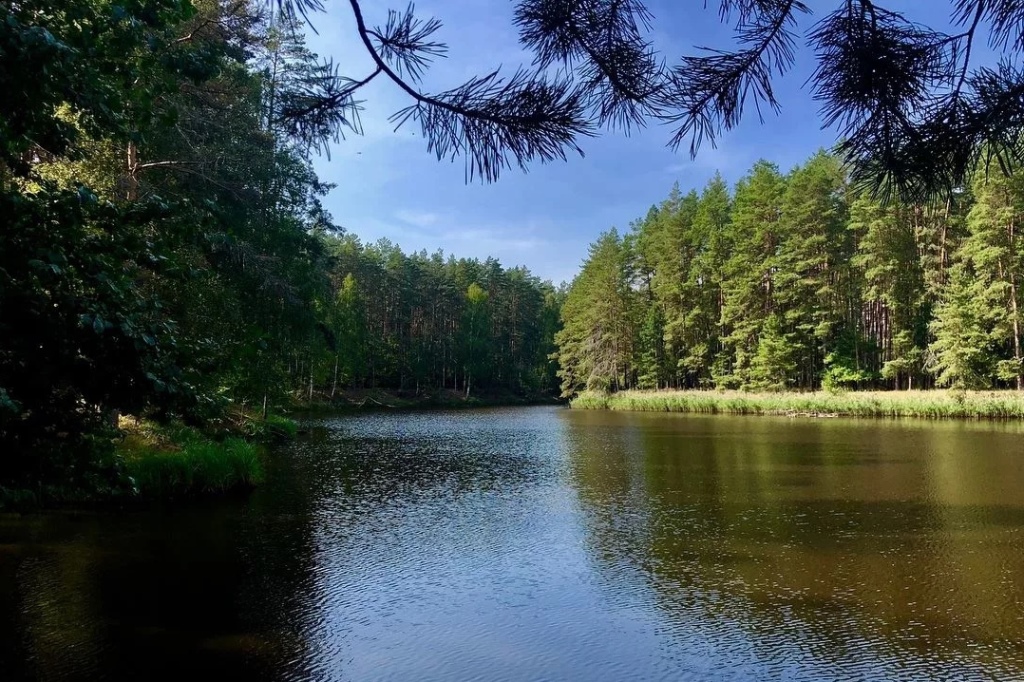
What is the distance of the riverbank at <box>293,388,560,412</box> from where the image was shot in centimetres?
4819

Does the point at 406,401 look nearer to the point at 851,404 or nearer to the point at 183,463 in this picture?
the point at 851,404

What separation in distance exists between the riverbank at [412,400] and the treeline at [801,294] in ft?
27.6

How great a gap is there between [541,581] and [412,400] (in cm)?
4863

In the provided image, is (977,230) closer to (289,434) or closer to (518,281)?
(289,434)

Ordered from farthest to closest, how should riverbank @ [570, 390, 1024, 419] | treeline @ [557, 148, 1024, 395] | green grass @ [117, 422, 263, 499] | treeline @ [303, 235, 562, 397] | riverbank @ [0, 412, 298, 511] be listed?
treeline @ [303, 235, 562, 397], treeline @ [557, 148, 1024, 395], riverbank @ [570, 390, 1024, 419], green grass @ [117, 422, 263, 499], riverbank @ [0, 412, 298, 511]

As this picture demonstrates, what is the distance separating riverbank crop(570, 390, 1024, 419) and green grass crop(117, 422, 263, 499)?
28.4 m

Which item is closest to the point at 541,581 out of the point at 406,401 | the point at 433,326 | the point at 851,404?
the point at 851,404

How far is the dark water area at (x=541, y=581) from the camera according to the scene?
6.04m

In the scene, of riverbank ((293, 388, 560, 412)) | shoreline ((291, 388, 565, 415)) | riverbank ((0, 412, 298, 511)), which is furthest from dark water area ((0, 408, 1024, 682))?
riverbank ((293, 388, 560, 412))

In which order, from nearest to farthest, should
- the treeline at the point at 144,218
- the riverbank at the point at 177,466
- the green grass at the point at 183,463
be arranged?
the treeline at the point at 144,218
the riverbank at the point at 177,466
the green grass at the point at 183,463

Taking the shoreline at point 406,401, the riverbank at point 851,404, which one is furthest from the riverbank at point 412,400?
the riverbank at point 851,404

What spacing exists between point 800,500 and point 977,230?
91.6 feet

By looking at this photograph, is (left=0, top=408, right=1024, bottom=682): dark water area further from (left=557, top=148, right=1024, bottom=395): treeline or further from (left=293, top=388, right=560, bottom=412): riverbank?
(left=293, top=388, right=560, bottom=412): riverbank

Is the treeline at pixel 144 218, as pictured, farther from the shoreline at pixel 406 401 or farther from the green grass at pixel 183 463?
the shoreline at pixel 406 401
